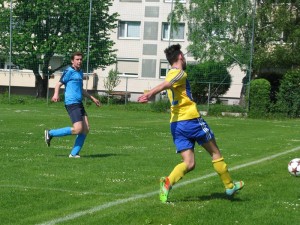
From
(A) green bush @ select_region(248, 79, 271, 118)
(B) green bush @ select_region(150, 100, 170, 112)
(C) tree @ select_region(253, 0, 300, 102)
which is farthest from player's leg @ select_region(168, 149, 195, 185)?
(C) tree @ select_region(253, 0, 300, 102)

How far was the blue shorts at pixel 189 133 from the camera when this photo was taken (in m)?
8.47

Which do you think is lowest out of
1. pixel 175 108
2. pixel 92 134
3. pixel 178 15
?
pixel 92 134

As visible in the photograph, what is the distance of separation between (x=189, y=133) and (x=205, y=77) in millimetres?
33840

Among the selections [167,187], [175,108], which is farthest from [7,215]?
[175,108]

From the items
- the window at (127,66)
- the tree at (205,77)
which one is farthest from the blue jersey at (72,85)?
the window at (127,66)

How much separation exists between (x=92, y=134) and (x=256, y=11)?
2436cm

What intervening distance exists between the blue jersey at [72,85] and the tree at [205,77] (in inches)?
1123

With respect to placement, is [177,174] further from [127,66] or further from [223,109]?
[127,66]

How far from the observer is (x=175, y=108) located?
28.1 ft

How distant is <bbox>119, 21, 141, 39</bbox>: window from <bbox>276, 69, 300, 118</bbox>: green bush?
76.8 ft

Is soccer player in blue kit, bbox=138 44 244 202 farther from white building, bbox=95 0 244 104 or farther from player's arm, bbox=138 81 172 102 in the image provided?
white building, bbox=95 0 244 104

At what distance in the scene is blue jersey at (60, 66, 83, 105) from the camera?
13.2 m

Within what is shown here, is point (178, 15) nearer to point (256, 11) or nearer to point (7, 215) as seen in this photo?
point (256, 11)

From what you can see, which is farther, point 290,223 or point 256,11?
point 256,11
